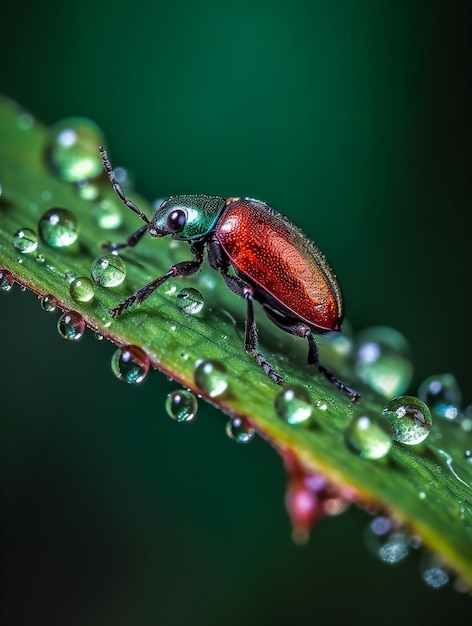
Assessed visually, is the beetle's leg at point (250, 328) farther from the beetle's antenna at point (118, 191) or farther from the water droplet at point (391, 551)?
the water droplet at point (391, 551)

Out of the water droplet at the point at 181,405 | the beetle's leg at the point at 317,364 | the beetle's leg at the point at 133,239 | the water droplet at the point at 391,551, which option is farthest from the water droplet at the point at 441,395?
Answer: the beetle's leg at the point at 133,239

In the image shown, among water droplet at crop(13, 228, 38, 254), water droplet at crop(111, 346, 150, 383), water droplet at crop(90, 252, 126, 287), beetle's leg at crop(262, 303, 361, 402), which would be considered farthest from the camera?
beetle's leg at crop(262, 303, 361, 402)

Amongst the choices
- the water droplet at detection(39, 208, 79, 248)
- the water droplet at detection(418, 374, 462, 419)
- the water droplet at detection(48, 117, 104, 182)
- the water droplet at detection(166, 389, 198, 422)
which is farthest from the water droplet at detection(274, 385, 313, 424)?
the water droplet at detection(48, 117, 104, 182)

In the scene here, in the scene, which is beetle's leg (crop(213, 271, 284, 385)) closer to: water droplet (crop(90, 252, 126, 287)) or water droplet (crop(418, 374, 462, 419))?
water droplet (crop(90, 252, 126, 287))

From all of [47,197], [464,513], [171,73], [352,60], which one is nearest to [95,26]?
[171,73]

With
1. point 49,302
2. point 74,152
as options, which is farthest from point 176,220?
point 49,302
